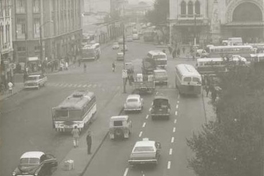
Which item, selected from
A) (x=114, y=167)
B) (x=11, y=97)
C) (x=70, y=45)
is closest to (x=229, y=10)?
(x=70, y=45)

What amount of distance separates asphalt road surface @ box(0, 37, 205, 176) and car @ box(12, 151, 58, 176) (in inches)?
74.6

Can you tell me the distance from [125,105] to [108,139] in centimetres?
964

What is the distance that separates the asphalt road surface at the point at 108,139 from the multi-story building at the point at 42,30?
17.2 m

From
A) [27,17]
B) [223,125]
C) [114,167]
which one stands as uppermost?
[27,17]

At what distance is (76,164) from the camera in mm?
38125

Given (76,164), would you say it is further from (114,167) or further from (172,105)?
(172,105)

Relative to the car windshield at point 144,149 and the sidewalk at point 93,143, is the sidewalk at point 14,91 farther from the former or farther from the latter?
the car windshield at point 144,149

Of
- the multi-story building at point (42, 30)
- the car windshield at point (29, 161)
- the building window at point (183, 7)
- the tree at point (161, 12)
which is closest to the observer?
the car windshield at point (29, 161)

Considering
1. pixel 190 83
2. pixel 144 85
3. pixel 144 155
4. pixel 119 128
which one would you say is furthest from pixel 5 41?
pixel 144 155

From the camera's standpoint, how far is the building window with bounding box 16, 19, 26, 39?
9275 centimetres

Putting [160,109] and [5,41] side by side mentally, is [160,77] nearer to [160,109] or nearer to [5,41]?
[5,41]

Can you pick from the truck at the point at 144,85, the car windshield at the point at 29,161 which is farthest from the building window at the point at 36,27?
the car windshield at the point at 29,161

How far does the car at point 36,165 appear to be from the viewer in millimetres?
34344

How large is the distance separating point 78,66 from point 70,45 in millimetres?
19813
